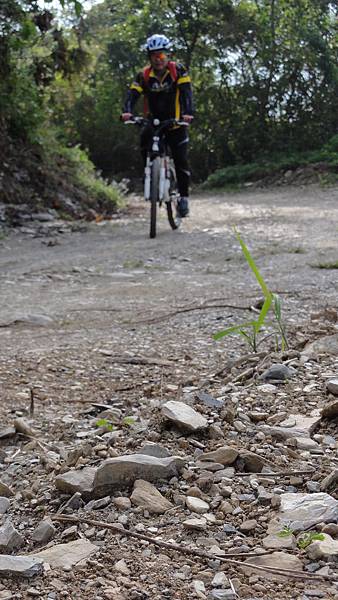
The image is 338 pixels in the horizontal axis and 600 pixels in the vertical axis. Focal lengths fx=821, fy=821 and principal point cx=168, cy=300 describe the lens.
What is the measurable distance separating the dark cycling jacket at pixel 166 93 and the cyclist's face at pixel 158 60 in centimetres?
8

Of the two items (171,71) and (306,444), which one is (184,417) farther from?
(171,71)

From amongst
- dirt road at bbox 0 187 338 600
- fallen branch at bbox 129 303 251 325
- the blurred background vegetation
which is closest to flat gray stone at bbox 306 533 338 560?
dirt road at bbox 0 187 338 600

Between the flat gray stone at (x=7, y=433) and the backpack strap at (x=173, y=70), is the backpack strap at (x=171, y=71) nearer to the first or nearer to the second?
the backpack strap at (x=173, y=70)

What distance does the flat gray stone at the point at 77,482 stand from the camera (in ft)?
6.70

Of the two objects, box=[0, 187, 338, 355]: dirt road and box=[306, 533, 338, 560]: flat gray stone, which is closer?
box=[306, 533, 338, 560]: flat gray stone

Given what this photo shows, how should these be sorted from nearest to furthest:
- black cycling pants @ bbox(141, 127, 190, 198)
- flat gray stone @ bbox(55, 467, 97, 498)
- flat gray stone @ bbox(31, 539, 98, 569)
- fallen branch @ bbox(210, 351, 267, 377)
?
flat gray stone @ bbox(31, 539, 98, 569)
flat gray stone @ bbox(55, 467, 97, 498)
fallen branch @ bbox(210, 351, 267, 377)
black cycling pants @ bbox(141, 127, 190, 198)

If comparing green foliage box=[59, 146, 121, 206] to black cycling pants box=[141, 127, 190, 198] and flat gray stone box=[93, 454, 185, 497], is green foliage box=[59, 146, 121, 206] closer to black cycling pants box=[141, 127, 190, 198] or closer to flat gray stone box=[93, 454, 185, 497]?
black cycling pants box=[141, 127, 190, 198]

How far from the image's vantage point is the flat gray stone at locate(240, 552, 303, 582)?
63.6 inches

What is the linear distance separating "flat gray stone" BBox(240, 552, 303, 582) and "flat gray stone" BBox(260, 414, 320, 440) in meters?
0.64

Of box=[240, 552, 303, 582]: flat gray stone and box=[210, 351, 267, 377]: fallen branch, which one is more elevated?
box=[240, 552, 303, 582]: flat gray stone

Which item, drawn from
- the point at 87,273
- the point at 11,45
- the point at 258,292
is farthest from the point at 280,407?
the point at 11,45

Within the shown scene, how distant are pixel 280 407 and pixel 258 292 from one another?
8.15ft

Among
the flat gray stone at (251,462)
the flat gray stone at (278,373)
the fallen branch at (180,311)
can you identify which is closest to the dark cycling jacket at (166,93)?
the fallen branch at (180,311)

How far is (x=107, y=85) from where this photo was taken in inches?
715
